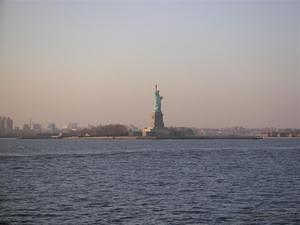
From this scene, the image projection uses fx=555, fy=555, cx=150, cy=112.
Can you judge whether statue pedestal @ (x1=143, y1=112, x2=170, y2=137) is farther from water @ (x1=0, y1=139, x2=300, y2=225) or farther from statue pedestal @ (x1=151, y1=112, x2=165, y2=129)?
water @ (x1=0, y1=139, x2=300, y2=225)

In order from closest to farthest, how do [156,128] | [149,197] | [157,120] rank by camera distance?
1. [149,197]
2. [157,120]
3. [156,128]

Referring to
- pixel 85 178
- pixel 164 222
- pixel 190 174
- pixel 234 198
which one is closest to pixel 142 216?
pixel 164 222

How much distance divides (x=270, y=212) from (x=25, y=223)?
22.1 ft

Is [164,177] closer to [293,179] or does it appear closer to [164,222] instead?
[293,179]

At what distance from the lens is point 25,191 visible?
66.7 ft

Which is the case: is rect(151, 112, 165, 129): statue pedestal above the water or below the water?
above

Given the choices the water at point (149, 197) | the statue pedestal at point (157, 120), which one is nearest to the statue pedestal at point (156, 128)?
the statue pedestal at point (157, 120)

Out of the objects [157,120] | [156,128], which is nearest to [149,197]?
[157,120]

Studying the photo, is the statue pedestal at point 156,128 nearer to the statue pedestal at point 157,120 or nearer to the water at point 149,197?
the statue pedestal at point 157,120

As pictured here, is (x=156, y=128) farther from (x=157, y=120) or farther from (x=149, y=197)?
(x=149, y=197)

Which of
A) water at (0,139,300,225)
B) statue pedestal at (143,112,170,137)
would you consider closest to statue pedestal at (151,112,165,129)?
statue pedestal at (143,112,170,137)

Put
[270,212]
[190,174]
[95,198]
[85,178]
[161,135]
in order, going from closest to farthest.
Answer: [270,212] → [95,198] → [85,178] → [190,174] → [161,135]

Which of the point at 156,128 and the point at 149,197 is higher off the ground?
the point at 156,128

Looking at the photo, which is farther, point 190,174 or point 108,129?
point 108,129
